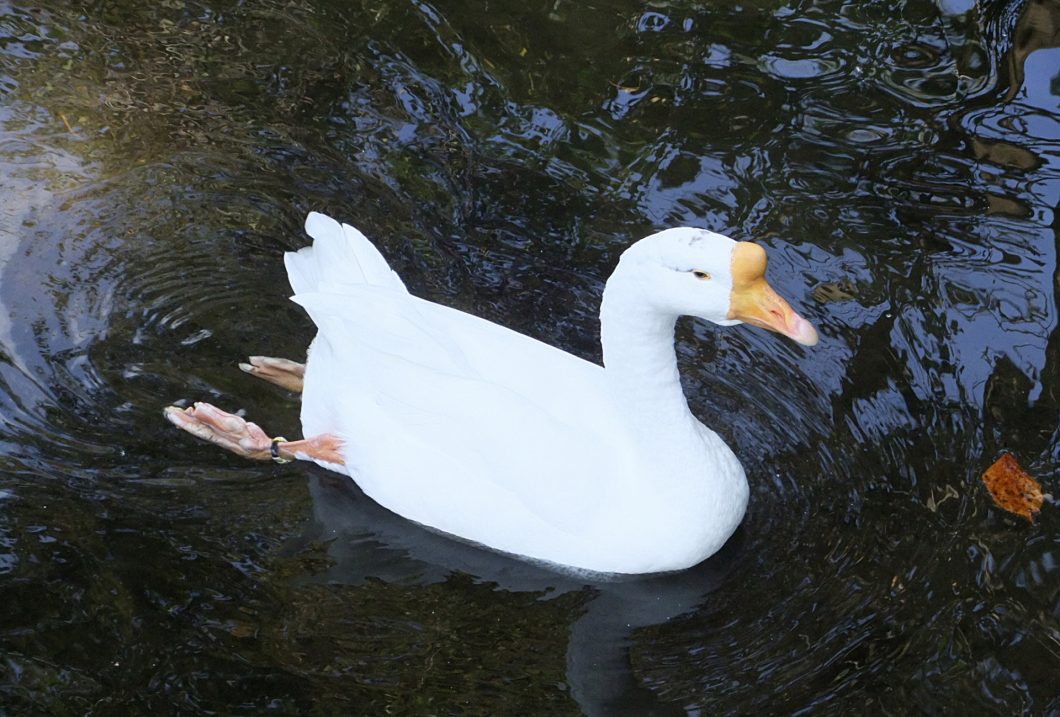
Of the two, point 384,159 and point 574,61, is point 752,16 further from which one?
point 384,159

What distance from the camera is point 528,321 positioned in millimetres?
5855

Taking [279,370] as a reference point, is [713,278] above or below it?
above

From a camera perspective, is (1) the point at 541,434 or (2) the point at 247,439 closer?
(1) the point at 541,434

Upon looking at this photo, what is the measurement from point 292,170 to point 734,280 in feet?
10.5

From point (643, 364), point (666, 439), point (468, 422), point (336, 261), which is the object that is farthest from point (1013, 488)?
point (336, 261)

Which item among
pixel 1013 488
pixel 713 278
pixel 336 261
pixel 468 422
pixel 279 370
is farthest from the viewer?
pixel 279 370

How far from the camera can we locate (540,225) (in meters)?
6.35

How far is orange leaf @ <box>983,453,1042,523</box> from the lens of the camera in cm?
498

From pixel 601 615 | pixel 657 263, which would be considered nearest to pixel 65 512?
pixel 601 615

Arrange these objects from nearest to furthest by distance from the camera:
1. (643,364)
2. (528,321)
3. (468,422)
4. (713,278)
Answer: (713,278) < (643,364) < (468,422) < (528,321)

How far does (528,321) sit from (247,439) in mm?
1466

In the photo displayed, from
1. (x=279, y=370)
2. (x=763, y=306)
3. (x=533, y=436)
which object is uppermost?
(x=763, y=306)

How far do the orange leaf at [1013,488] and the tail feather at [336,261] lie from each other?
258 centimetres

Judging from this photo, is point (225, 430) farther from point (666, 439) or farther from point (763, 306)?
point (763, 306)
